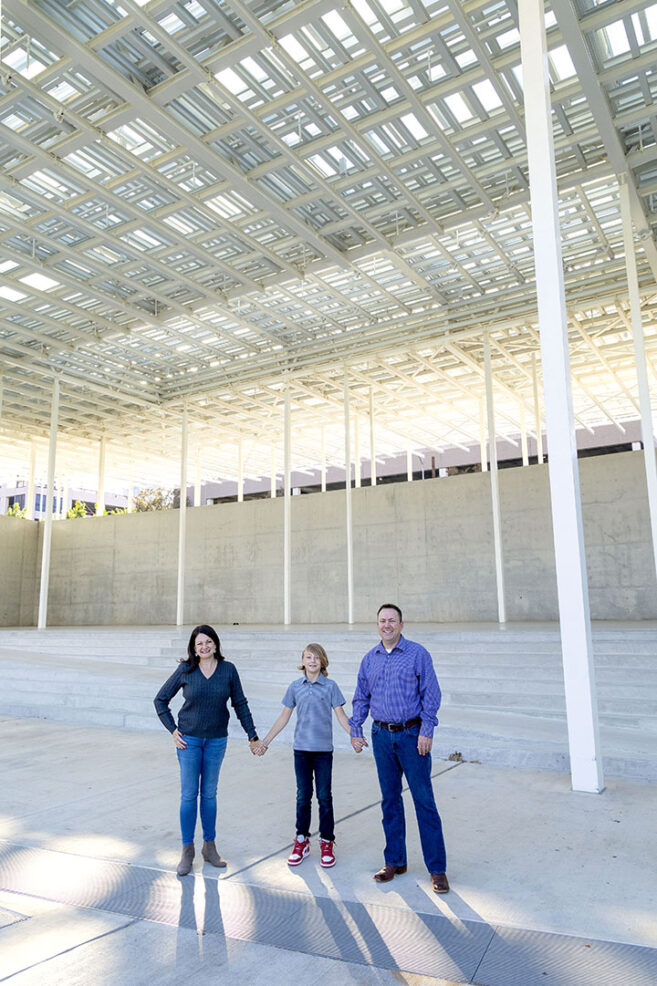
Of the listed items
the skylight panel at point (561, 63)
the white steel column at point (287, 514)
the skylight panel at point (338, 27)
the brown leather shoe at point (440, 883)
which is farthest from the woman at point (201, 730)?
the white steel column at point (287, 514)

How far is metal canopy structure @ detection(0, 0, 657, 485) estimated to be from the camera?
8648mm

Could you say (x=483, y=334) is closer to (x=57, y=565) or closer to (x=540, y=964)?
(x=540, y=964)

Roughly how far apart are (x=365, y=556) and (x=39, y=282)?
1042 cm

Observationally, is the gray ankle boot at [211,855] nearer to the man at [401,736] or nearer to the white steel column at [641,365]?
the man at [401,736]

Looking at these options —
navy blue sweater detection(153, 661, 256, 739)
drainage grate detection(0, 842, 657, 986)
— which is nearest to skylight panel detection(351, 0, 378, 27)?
navy blue sweater detection(153, 661, 256, 739)

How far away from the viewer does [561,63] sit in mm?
9438

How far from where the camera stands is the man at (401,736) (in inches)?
157

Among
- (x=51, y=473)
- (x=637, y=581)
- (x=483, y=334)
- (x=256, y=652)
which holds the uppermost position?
(x=483, y=334)

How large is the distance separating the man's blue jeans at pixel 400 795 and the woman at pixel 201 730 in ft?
2.78

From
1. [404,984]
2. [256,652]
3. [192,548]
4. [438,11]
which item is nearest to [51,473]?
[192,548]

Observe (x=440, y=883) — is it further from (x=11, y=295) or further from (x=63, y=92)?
(x=11, y=295)

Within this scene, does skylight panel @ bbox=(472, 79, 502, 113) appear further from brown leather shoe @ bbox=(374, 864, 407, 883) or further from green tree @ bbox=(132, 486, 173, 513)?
green tree @ bbox=(132, 486, 173, 513)

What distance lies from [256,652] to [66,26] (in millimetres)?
9621

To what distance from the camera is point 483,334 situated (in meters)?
16.3
